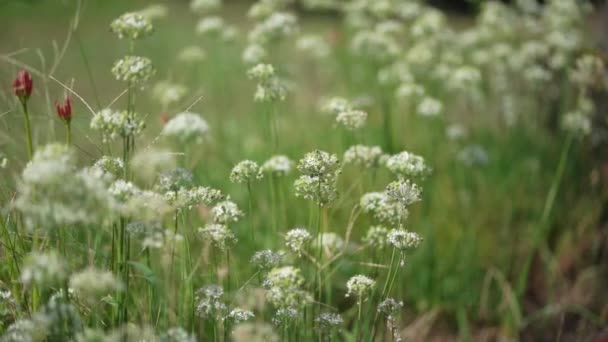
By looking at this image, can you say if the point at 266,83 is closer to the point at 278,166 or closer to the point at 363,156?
the point at 278,166

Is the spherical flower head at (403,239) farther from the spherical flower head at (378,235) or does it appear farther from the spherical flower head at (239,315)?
the spherical flower head at (239,315)

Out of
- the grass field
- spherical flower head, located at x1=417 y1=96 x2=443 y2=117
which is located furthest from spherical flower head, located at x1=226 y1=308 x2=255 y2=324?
spherical flower head, located at x1=417 y1=96 x2=443 y2=117

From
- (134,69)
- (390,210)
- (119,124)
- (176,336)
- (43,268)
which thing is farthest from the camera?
(390,210)

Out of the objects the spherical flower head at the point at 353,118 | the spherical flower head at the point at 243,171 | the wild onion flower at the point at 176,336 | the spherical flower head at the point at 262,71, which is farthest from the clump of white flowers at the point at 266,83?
the wild onion flower at the point at 176,336

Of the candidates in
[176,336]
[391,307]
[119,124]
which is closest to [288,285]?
[176,336]

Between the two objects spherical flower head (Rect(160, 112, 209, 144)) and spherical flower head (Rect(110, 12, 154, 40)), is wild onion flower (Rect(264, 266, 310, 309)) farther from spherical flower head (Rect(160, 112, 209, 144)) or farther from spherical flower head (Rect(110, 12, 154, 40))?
spherical flower head (Rect(110, 12, 154, 40))

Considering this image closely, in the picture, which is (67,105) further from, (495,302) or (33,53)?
(33,53)
